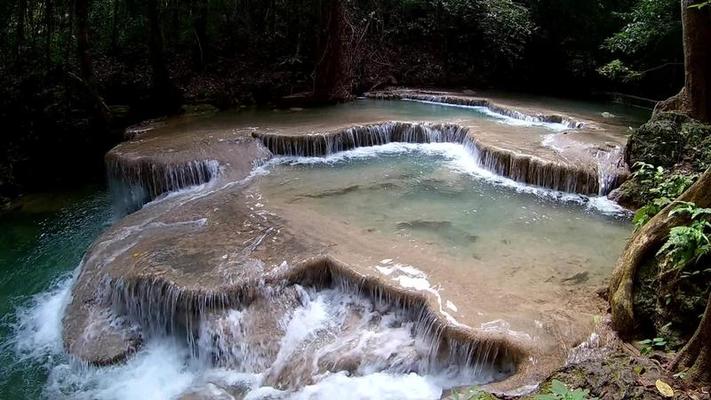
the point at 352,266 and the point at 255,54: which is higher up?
the point at 255,54

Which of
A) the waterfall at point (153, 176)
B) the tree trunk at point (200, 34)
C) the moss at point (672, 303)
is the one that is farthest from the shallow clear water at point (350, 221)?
the tree trunk at point (200, 34)

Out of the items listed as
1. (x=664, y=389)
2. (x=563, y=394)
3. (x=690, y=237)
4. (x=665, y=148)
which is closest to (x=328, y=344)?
(x=563, y=394)

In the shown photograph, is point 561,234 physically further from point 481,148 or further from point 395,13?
point 395,13

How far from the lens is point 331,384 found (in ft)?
15.8

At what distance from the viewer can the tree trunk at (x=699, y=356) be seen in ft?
11.3

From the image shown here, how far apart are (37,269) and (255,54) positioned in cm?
968

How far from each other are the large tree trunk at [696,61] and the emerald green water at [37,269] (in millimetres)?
9016

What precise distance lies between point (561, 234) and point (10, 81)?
10754 mm

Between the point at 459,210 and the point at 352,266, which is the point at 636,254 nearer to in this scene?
the point at 352,266

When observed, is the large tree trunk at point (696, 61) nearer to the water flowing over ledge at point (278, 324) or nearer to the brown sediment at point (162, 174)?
the water flowing over ledge at point (278, 324)

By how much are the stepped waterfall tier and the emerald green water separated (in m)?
0.40

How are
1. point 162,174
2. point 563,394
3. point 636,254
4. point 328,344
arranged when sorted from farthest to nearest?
point 162,174, point 328,344, point 636,254, point 563,394

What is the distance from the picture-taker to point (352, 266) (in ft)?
18.5

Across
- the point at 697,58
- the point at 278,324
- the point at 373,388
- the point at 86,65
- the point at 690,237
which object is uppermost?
the point at 697,58
